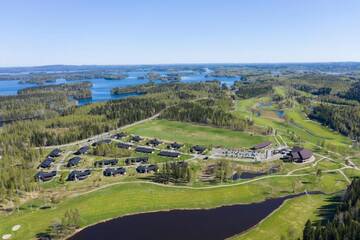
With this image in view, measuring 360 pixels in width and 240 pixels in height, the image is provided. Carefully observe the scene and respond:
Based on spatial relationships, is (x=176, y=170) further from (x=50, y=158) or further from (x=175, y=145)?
(x=50, y=158)

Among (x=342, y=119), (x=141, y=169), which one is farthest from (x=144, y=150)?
(x=342, y=119)

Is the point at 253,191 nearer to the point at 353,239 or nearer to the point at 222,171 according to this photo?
the point at 222,171

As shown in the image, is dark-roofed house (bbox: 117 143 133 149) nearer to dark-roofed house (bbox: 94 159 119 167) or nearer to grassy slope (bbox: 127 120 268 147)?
dark-roofed house (bbox: 94 159 119 167)

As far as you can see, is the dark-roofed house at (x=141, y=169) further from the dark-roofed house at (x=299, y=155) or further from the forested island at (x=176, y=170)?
the dark-roofed house at (x=299, y=155)

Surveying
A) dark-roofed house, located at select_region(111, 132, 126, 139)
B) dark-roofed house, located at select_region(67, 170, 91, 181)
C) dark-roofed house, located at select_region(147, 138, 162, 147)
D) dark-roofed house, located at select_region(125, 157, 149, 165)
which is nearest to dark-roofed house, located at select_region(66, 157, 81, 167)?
dark-roofed house, located at select_region(67, 170, 91, 181)

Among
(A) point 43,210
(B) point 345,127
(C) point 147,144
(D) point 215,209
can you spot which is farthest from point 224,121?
(A) point 43,210
